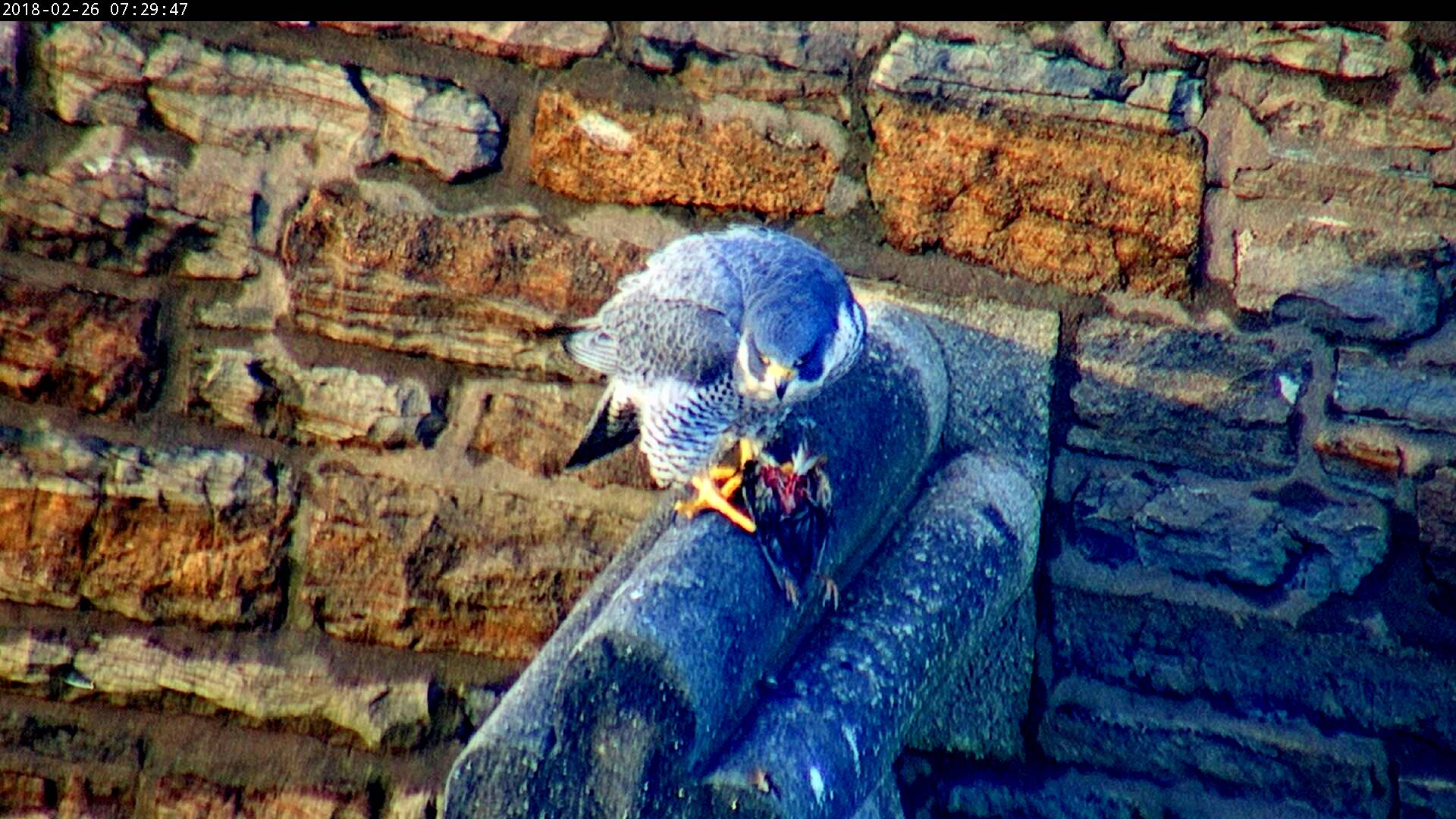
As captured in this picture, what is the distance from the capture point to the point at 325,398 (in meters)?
2.09

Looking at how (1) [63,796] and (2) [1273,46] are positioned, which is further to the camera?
(1) [63,796]

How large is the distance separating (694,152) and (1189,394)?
2.88 ft

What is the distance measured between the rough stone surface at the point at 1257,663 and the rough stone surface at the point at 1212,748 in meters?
0.03

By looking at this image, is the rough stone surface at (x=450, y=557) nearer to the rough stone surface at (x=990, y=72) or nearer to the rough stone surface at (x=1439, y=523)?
the rough stone surface at (x=990, y=72)

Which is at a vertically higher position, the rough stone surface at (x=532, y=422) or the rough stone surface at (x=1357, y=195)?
the rough stone surface at (x=1357, y=195)

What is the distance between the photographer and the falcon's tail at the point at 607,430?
202 centimetres

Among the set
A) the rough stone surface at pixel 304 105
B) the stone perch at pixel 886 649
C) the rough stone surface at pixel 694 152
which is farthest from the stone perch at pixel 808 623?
the rough stone surface at pixel 304 105

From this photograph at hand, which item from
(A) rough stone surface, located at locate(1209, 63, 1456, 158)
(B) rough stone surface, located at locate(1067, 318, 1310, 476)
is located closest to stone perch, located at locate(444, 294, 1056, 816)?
(B) rough stone surface, located at locate(1067, 318, 1310, 476)

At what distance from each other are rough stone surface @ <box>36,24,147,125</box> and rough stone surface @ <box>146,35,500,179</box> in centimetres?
3

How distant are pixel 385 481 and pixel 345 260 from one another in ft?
1.18

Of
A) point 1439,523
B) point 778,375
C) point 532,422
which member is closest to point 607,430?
point 532,422

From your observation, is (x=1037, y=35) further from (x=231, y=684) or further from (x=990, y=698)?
(x=231, y=684)

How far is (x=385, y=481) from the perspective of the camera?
6.89 feet

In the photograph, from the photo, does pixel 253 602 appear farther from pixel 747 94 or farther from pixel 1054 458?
pixel 1054 458
